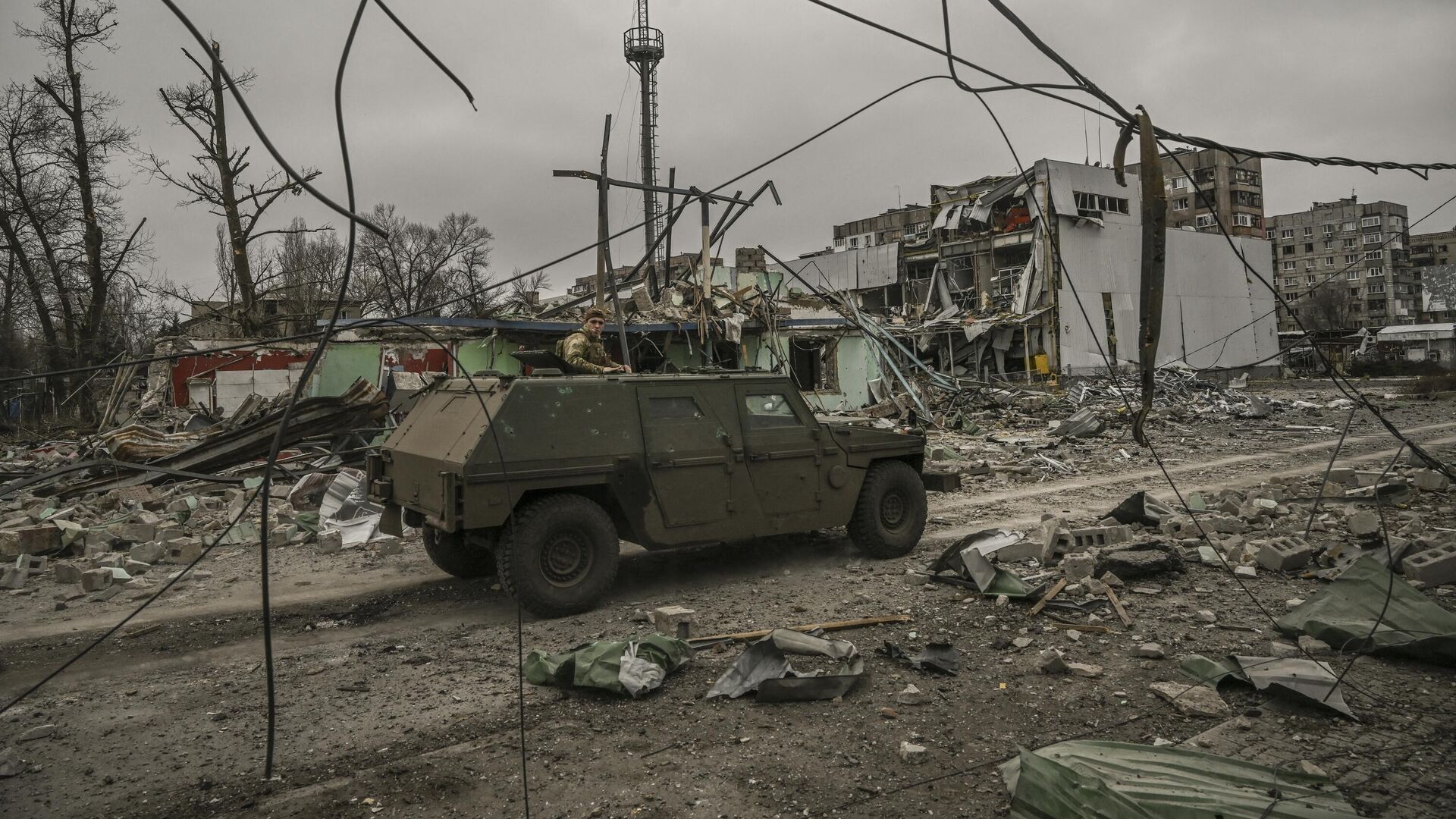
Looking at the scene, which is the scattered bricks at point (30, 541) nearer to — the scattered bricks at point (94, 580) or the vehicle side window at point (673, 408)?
the scattered bricks at point (94, 580)

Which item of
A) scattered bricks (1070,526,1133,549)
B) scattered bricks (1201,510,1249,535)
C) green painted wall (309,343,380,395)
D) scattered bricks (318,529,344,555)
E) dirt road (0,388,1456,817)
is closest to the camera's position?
dirt road (0,388,1456,817)

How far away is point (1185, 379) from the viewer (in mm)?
26781

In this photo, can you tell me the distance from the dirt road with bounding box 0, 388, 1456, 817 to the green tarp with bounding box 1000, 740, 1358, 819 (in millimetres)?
206

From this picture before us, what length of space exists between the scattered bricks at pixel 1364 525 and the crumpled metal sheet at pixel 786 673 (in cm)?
476

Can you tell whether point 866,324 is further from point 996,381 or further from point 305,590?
point 305,590

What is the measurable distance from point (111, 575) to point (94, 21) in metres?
11.8

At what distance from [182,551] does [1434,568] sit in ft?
32.1

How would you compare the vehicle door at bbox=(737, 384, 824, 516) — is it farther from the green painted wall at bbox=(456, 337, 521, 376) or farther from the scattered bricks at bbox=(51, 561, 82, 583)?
the green painted wall at bbox=(456, 337, 521, 376)

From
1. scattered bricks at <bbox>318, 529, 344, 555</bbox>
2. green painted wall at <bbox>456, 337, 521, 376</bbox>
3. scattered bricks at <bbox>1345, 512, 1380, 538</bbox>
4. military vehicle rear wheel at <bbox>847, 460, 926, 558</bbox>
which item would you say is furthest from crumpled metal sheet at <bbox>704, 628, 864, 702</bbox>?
green painted wall at <bbox>456, 337, 521, 376</bbox>

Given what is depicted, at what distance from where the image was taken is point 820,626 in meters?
5.60

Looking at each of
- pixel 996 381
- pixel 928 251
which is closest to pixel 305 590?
pixel 996 381

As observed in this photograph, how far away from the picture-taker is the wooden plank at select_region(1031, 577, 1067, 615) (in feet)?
18.9

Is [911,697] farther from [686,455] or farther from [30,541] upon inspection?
[30,541]

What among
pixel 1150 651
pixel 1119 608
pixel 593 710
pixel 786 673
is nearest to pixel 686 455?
pixel 786 673
